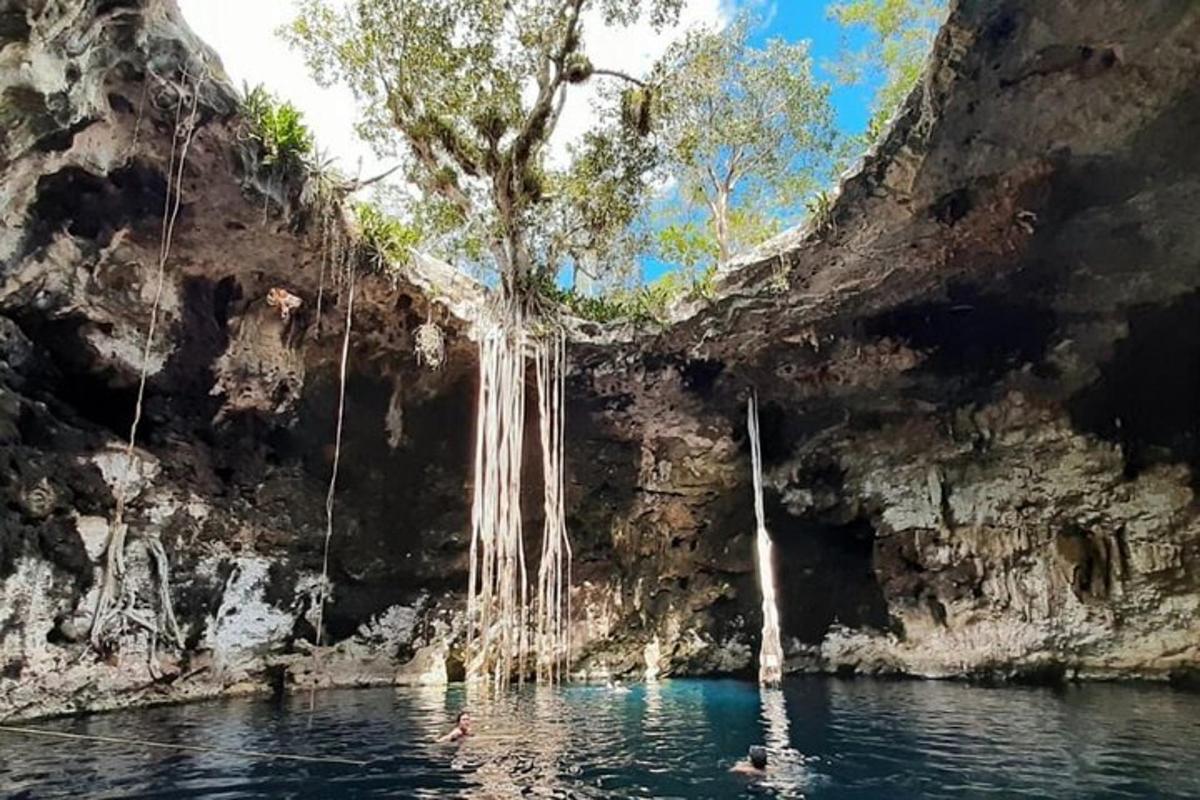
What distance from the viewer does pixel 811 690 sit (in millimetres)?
9773

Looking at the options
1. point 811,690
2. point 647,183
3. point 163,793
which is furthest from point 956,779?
point 647,183

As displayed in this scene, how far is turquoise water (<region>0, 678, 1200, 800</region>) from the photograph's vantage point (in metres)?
4.60

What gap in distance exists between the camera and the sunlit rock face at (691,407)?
Answer: 730cm

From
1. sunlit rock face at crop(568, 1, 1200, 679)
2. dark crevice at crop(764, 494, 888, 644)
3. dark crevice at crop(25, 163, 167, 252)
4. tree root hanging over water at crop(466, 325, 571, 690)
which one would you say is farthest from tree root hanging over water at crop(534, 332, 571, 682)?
dark crevice at crop(25, 163, 167, 252)

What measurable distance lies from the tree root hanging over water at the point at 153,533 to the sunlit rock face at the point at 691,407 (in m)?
0.11

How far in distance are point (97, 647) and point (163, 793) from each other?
4455 millimetres

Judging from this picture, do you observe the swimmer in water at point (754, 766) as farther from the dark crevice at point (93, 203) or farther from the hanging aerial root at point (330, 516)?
the dark crevice at point (93, 203)

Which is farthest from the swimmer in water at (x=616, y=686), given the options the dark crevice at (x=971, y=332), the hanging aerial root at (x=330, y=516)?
the dark crevice at (x=971, y=332)

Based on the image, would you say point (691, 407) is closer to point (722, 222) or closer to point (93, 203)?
point (722, 222)

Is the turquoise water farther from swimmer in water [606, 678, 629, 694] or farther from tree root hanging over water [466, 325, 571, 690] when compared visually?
swimmer in water [606, 678, 629, 694]

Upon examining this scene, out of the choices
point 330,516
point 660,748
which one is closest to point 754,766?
point 660,748

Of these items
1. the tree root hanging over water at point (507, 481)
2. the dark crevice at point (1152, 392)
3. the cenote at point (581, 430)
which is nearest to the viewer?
the cenote at point (581, 430)

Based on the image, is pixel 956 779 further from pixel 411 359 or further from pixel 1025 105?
pixel 411 359

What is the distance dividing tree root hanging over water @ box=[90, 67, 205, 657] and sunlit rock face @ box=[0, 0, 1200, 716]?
11cm
